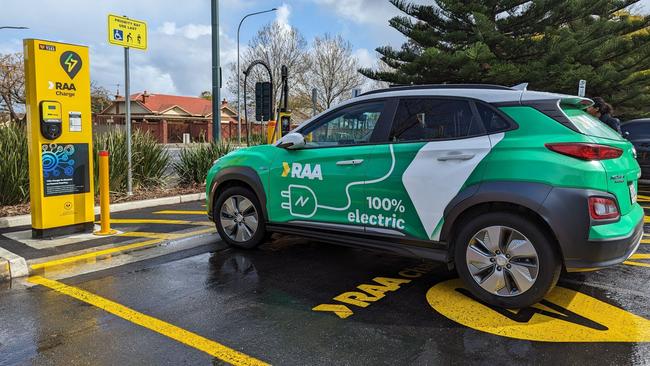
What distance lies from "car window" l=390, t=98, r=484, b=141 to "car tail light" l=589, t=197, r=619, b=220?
0.99m

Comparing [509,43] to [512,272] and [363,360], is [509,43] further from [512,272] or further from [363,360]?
[363,360]

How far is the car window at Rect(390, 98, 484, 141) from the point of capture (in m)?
4.11

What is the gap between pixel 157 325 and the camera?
141 inches

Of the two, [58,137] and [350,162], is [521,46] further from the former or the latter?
[58,137]

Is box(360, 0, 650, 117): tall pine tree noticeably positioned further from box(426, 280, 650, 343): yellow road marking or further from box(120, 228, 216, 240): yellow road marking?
box(426, 280, 650, 343): yellow road marking

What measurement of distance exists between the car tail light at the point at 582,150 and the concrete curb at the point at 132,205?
6943mm

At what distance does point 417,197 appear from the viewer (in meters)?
4.13

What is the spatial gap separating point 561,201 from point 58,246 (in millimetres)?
5383

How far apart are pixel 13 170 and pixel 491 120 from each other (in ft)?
23.7

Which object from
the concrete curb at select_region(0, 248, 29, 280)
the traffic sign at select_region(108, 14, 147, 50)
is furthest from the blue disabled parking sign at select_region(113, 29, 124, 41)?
the concrete curb at select_region(0, 248, 29, 280)

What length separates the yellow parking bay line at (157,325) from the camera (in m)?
3.11

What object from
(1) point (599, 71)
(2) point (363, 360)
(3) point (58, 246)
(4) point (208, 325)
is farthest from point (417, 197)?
(1) point (599, 71)

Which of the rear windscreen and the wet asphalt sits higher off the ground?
the rear windscreen

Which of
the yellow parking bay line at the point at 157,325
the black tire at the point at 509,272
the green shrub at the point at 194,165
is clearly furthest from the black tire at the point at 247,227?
the green shrub at the point at 194,165
